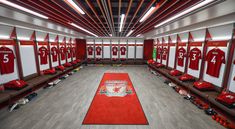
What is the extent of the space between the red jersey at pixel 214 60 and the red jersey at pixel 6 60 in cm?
681

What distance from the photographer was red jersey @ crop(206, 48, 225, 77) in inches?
121

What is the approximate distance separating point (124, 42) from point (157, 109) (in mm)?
8285

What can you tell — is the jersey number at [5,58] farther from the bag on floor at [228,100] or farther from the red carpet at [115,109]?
the bag on floor at [228,100]

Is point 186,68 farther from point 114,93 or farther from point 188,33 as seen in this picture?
point 114,93

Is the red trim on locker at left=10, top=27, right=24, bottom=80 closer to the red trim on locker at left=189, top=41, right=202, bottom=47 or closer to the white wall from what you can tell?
the white wall

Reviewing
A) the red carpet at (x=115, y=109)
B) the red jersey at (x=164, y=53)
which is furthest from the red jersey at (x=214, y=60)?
the red jersey at (x=164, y=53)

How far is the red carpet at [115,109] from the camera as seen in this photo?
8.06 ft

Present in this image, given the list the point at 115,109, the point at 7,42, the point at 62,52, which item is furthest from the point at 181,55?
the point at 62,52

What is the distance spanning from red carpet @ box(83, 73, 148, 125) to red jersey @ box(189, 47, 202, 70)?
2.72 m

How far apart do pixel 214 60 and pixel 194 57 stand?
917mm

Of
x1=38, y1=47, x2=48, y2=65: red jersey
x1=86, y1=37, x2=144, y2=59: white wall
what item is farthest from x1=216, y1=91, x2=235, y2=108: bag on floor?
x1=86, y1=37, x2=144, y2=59: white wall

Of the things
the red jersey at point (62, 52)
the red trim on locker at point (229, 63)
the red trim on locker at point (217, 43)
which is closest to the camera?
the red trim on locker at point (229, 63)

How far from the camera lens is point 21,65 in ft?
13.0

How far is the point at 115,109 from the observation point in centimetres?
293
